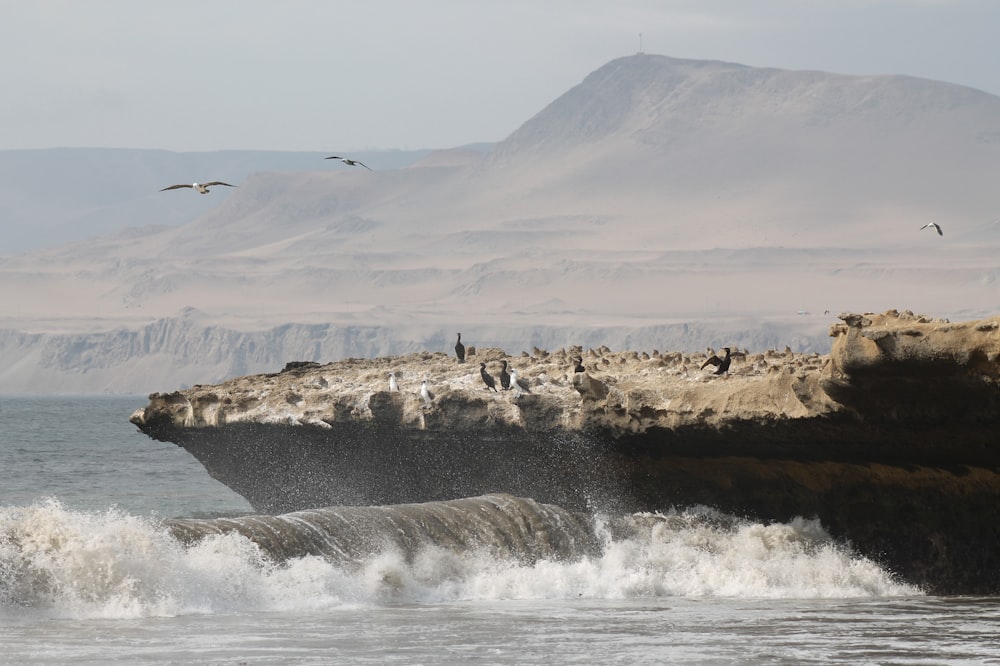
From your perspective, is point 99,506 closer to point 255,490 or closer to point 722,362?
point 255,490

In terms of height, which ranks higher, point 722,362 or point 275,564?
point 722,362

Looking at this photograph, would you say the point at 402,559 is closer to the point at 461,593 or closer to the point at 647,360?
the point at 461,593

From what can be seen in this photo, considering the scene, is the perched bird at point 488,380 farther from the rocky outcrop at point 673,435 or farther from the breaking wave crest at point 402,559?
the breaking wave crest at point 402,559

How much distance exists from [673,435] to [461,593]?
412 centimetres

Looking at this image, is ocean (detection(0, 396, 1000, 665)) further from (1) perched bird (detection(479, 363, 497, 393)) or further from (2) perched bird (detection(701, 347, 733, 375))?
(1) perched bird (detection(479, 363, 497, 393))

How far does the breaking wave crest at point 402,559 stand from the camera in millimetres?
18484

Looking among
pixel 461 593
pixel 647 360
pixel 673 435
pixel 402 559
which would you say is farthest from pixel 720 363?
pixel 402 559

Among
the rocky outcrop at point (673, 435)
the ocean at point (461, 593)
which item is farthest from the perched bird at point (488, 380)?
the ocean at point (461, 593)

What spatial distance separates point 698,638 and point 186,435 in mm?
15263

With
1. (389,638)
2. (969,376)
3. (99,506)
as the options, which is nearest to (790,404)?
(969,376)

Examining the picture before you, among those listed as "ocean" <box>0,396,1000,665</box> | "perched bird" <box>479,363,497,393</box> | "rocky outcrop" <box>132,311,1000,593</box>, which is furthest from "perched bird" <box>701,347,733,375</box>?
"perched bird" <box>479,363,497,393</box>

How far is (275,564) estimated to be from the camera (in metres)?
20.0

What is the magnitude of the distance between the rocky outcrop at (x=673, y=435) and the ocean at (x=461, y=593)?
592 millimetres

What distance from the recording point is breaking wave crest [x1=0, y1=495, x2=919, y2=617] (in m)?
18.5
